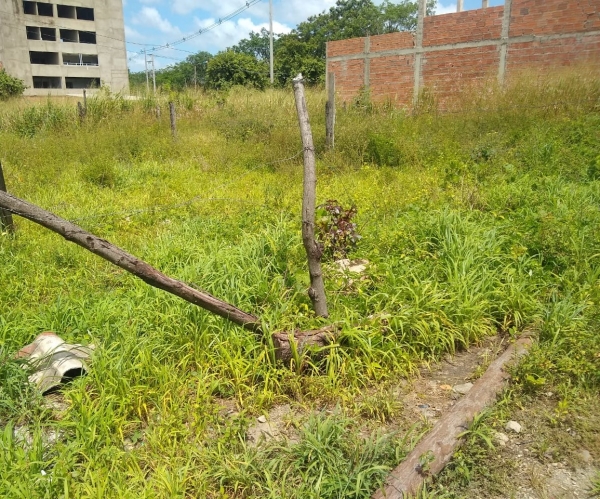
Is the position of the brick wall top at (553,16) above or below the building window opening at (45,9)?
below

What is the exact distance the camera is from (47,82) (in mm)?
42594

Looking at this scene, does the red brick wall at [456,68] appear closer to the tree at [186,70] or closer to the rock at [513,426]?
the rock at [513,426]

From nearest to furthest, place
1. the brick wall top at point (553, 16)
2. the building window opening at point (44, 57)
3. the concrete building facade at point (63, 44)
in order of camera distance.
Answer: the brick wall top at point (553, 16) < the concrete building facade at point (63, 44) < the building window opening at point (44, 57)

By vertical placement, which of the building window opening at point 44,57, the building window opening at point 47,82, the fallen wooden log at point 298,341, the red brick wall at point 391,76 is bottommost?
the fallen wooden log at point 298,341

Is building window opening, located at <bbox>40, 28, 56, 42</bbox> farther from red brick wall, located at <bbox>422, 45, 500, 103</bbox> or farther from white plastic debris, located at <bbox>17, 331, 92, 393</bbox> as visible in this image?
white plastic debris, located at <bbox>17, 331, 92, 393</bbox>

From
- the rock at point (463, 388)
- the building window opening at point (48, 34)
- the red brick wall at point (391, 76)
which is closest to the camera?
the rock at point (463, 388)

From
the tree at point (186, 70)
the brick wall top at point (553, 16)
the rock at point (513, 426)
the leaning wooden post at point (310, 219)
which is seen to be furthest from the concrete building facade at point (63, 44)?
the rock at point (513, 426)

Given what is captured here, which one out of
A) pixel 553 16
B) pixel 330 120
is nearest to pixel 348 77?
pixel 553 16

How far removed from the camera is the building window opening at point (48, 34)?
41188mm

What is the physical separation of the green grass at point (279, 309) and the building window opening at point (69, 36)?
43.0m

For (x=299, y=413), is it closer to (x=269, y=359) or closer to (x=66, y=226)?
(x=269, y=359)

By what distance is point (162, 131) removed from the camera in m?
11.5

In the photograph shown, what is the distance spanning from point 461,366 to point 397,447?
3.73 ft

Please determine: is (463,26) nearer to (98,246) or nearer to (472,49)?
(472,49)
